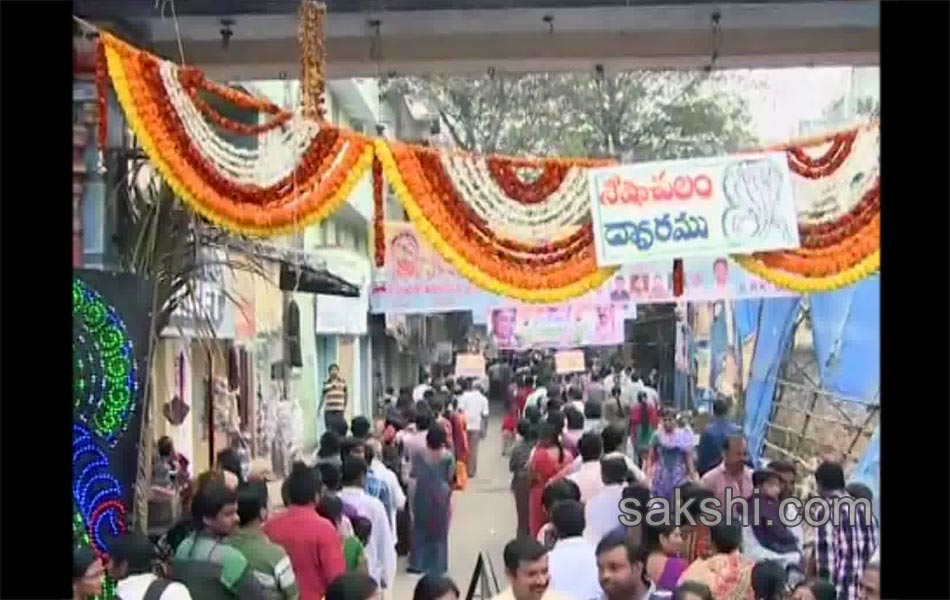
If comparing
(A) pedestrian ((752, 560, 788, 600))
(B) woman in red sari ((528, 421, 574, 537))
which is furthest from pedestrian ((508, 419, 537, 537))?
(A) pedestrian ((752, 560, 788, 600))

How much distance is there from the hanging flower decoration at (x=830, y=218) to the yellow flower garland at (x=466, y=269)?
0.73 meters

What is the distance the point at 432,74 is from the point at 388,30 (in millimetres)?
556

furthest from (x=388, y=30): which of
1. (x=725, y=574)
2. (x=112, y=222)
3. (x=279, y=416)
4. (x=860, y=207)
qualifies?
(x=279, y=416)

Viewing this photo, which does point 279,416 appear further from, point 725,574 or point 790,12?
point 725,574

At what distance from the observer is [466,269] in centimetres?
603

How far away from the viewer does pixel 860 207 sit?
607 cm

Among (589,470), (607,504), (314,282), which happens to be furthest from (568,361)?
(607,504)

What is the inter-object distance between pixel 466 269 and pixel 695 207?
1087 mm

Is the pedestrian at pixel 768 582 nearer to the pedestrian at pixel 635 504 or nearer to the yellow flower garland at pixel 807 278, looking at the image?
the pedestrian at pixel 635 504

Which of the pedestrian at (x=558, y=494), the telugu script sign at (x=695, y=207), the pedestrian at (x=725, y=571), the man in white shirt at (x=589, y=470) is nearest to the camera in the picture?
the pedestrian at (x=725, y=571)

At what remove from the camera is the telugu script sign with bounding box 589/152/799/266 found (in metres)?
5.97

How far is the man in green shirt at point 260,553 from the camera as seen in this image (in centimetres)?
495

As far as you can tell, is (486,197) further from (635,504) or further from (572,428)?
(572,428)

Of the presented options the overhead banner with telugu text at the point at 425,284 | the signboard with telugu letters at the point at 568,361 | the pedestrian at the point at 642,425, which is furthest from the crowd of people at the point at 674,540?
the signboard with telugu letters at the point at 568,361
